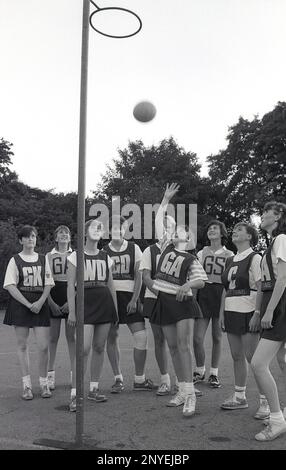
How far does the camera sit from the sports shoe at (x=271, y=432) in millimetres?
5191

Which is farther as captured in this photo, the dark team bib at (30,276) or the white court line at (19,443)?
the dark team bib at (30,276)

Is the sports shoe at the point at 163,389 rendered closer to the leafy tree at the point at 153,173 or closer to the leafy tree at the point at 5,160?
the leafy tree at the point at 153,173

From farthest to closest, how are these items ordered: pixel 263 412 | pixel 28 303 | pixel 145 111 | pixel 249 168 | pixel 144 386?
pixel 249 168, pixel 145 111, pixel 144 386, pixel 28 303, pixel 263 412

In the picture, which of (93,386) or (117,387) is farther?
(117,387)

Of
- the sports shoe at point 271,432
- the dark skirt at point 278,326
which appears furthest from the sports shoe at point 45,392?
the dark skirt at point 278,326

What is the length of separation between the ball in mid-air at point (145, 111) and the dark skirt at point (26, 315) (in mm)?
4060

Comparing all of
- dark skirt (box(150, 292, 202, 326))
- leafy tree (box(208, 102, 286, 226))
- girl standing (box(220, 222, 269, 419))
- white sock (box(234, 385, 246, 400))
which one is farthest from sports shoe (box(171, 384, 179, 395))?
leafy tree (box(208, 102, 286, 226))

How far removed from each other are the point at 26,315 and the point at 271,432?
11.4 ft

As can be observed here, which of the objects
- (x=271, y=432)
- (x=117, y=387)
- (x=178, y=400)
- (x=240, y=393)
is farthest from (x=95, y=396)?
(x=271, y=432)

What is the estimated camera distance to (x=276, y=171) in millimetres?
38625

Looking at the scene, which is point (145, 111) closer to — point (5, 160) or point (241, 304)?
point (241, 304)

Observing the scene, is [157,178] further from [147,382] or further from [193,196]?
[147,382]

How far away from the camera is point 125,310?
Answer: 7668 mm

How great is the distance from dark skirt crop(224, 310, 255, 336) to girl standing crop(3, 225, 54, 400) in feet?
7.84
